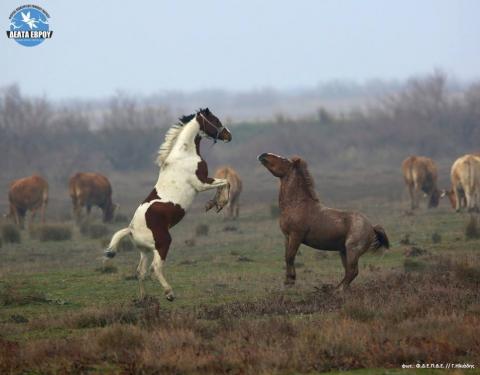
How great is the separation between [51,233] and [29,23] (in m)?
8.00

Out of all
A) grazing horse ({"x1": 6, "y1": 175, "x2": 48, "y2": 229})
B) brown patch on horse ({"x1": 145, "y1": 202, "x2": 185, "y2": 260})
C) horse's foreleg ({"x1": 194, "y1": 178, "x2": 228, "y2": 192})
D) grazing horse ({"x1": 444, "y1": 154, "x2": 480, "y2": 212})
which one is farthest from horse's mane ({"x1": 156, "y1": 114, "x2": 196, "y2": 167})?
grazing horse ({"x1": 6, "y1": 175, "x2": 48, "y2": 229})

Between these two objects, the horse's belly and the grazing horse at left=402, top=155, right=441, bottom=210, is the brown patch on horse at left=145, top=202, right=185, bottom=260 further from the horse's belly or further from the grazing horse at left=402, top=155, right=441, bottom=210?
the grazing horse at left=402, top=155, right=441, bottom=210

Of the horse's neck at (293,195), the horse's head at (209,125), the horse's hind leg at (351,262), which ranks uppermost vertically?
the horse's head at (209,125)

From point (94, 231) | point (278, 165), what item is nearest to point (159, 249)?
point (278, 165)

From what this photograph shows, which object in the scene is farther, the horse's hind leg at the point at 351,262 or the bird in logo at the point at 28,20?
the bird in logo at the point at 28,20

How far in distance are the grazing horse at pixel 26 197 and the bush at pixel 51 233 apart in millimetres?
4074

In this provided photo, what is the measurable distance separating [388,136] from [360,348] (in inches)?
2220

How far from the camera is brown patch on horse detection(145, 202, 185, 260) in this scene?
45.8 ft

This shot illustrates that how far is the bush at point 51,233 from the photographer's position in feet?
91.7

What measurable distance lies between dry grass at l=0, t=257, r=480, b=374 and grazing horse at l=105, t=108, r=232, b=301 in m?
0.71

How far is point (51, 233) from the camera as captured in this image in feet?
92.0

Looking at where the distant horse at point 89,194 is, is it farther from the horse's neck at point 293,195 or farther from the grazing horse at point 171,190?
the grazing horse at point 171,190

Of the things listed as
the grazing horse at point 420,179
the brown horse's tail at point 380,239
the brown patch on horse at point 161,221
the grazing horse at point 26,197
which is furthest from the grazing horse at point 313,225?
the grazing horse at point 26,197

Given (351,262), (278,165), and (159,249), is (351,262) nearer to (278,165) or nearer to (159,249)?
(278,165)
